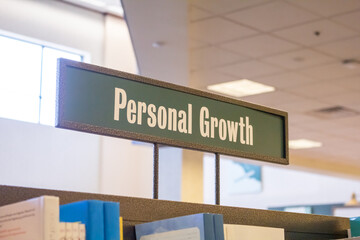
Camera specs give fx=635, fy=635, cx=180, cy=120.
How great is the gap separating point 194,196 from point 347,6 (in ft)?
12.2

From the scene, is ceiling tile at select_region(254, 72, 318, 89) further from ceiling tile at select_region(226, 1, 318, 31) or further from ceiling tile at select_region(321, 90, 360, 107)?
ceiling tile at select_region(226, 1, 318, 31)

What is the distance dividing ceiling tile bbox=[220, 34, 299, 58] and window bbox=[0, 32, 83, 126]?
338 cm

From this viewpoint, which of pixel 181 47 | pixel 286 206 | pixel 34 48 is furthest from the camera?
pixel 286 206

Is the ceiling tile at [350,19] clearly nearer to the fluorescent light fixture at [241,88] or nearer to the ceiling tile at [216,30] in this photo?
the ceiling tile at [216,30]

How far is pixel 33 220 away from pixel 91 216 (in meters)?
0.11

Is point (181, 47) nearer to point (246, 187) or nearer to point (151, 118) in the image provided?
point (151, 118)

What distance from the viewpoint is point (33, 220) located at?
38.2 inches

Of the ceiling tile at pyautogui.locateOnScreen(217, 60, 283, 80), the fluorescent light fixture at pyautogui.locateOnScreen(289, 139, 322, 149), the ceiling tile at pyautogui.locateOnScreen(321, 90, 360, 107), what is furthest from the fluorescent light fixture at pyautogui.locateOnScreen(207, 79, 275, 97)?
the fluorescent light fixture at pyautogui.locateOnScreen(289, 139, 322, 149)

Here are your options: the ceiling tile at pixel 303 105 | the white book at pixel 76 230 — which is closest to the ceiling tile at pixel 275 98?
the ceiling tile at pixel 303 105

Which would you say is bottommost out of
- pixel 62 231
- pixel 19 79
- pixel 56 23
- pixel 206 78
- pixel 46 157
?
pixel 62 231

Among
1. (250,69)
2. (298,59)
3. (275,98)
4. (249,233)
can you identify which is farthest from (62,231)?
(275,98)

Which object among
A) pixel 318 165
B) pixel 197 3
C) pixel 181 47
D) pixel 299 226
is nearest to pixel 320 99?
pixel 181 47

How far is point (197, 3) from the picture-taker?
4.84m

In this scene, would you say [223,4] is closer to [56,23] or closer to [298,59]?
[298,59]
